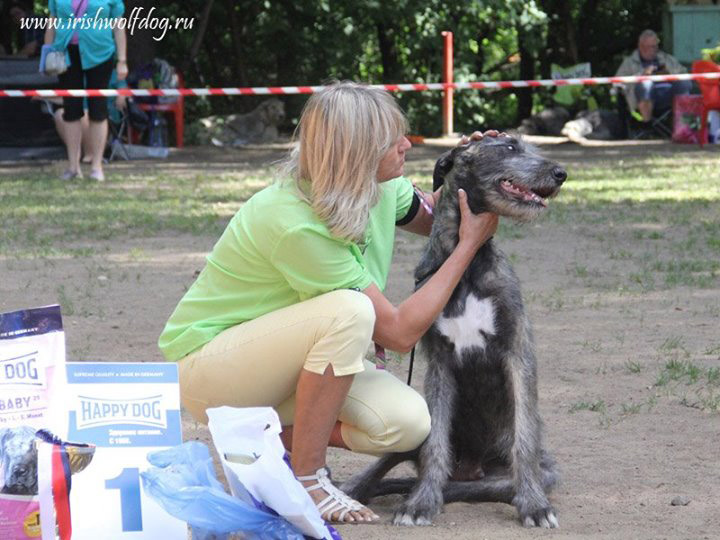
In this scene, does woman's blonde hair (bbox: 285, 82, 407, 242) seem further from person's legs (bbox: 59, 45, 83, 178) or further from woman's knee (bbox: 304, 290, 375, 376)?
person's legs (bbox: 59, 45, 83, 178)

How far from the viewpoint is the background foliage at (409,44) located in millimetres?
18078

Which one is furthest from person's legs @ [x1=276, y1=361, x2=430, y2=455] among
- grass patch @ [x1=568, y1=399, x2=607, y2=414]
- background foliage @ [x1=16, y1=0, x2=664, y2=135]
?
background foliage @ [x1=16, y1=0, x2=664, y2=135]

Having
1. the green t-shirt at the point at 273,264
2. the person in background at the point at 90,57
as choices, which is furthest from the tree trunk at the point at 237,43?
the green t-shirt at the point at 273,264

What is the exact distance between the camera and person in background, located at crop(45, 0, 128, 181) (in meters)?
10.8

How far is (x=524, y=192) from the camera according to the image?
370 centimetres

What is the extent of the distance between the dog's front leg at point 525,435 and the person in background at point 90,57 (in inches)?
306

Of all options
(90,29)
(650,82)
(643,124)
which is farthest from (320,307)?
(643,124)

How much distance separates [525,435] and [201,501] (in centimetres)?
114

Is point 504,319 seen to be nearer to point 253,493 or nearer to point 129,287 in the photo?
point 253,493

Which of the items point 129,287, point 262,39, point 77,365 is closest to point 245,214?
point 77,365

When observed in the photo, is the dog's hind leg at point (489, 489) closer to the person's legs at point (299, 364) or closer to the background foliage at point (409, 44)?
the person's legs at point (299, 364)

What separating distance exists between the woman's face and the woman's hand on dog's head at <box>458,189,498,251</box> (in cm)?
22

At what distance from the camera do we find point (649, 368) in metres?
5.41

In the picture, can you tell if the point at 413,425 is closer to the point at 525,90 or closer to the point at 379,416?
the point at 379,416
